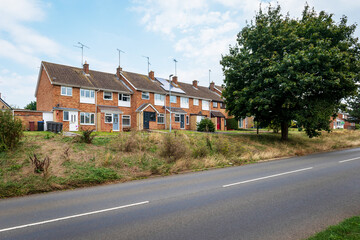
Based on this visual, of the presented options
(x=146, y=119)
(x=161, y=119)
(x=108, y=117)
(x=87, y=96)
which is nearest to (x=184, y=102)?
(x=161, y=119)

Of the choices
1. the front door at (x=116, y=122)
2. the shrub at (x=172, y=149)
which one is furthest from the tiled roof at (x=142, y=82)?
the shrub at (x=172, y=149)

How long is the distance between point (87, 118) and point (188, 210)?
85.2ft

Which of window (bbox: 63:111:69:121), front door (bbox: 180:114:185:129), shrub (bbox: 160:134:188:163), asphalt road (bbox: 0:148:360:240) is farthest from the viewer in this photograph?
front door (bbox: 180:114:185:129)

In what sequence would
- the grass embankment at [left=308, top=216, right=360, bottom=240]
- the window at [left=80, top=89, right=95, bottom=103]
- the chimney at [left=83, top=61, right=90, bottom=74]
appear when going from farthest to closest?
the chimney at [left=83, top=61, right=90, bottom=74] → the window at [left=80, top=89, right=95, bottom=103] → the grass embankment at [left=308, top=216, right=360, bottom=240]

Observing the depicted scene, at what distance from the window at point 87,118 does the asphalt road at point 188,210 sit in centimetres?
2159

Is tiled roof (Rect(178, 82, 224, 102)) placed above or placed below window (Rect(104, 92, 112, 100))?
above

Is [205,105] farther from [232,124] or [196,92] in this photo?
[232,124]

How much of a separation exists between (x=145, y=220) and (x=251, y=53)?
18.9m

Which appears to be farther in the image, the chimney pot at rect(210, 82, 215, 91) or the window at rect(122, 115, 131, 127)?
the chimney pot at rect(210, 82, 215, 91)

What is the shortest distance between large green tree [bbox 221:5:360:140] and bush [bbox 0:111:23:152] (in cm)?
1512

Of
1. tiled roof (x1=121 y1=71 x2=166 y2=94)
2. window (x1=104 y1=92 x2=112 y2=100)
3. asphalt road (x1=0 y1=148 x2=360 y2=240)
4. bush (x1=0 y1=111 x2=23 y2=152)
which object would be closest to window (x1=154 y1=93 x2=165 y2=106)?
tiled roof (x1=121 y1=71 x2=166 y2=94)

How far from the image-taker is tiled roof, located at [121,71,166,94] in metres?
33.7

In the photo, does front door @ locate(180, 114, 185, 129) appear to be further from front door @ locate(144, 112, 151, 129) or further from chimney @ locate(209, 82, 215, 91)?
chimney @ locate(209, 82, 215, 91)

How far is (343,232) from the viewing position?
3.93m
